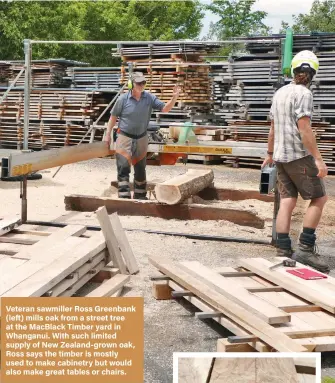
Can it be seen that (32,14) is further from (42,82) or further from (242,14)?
(242,14)

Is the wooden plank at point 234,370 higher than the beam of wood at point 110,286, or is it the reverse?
the wooden plank at point 234,370

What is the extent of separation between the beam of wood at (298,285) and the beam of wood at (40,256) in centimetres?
145

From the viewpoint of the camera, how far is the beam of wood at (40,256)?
4.60 meters

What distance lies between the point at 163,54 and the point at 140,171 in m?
7.93

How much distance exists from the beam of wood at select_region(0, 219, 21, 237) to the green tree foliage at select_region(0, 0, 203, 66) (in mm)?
20402

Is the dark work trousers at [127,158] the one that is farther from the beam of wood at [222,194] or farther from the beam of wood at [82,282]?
the beam of wood at [82,282]

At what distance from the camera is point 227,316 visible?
4.41 meters

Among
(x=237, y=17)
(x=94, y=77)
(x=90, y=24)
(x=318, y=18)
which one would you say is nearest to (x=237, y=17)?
(x=237, y=17)

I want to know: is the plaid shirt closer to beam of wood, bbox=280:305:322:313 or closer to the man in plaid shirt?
the man in plaid shirt

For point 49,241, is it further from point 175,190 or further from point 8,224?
point 175,190

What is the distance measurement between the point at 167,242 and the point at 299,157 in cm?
184

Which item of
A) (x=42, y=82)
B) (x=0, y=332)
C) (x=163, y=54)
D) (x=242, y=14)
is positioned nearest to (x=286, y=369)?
(x=0, y=332)

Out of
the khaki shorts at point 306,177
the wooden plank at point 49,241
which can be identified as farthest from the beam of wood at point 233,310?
the khaki shorts at point 306,177

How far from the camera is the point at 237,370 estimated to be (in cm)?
325
